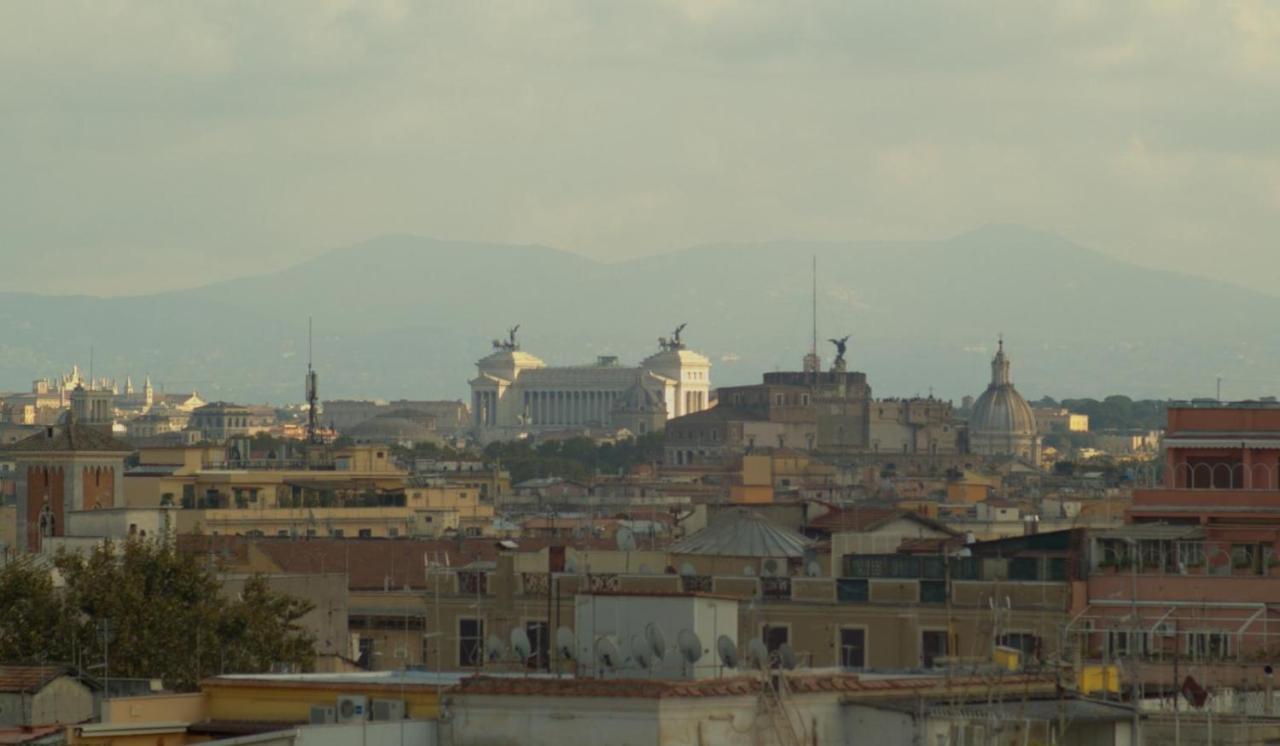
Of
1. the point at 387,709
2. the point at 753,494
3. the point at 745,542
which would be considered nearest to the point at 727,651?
the point at 387,709

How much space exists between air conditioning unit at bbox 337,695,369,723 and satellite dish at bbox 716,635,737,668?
1.82 metres

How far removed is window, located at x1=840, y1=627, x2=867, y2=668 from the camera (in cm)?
3216

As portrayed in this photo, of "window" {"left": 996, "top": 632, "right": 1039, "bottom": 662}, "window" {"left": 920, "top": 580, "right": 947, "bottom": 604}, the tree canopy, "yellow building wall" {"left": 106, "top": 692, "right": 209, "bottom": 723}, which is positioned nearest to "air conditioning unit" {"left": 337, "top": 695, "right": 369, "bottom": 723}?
"yellow building wall" {"left": 106, "top": 692, "right": 209, "bottom": 723}

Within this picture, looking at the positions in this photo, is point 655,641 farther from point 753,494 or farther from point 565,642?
point 753,494

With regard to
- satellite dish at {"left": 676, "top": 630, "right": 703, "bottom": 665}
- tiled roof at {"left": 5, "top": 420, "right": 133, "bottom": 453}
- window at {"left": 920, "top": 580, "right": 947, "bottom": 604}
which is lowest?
satellite dish at {"left": 676, "top": 630, "right": 703, "bottom": 665}

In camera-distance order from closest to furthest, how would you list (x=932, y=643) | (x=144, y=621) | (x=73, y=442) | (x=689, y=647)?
1. (x=689, y=647)
2. (x=932, y=643)
3. (x=144, y=621)
4. (x=73, y=442)

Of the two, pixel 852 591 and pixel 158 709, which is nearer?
pixel 158 709

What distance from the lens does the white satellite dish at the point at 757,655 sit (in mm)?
19141

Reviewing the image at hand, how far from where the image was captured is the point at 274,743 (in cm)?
1830

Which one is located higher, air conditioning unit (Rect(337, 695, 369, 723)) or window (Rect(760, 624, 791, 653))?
window (Rect(760, 624, 791, 653))

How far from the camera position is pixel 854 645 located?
32312 millimetres

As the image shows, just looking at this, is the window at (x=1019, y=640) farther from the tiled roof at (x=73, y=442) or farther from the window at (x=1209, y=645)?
the tiled roof at (x=73, y=442)

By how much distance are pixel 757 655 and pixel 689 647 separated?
1.17 ft

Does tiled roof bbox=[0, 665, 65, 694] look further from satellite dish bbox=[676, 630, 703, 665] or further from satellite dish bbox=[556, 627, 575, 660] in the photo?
satellite dish bbox=[676, 630, 703, 665]
